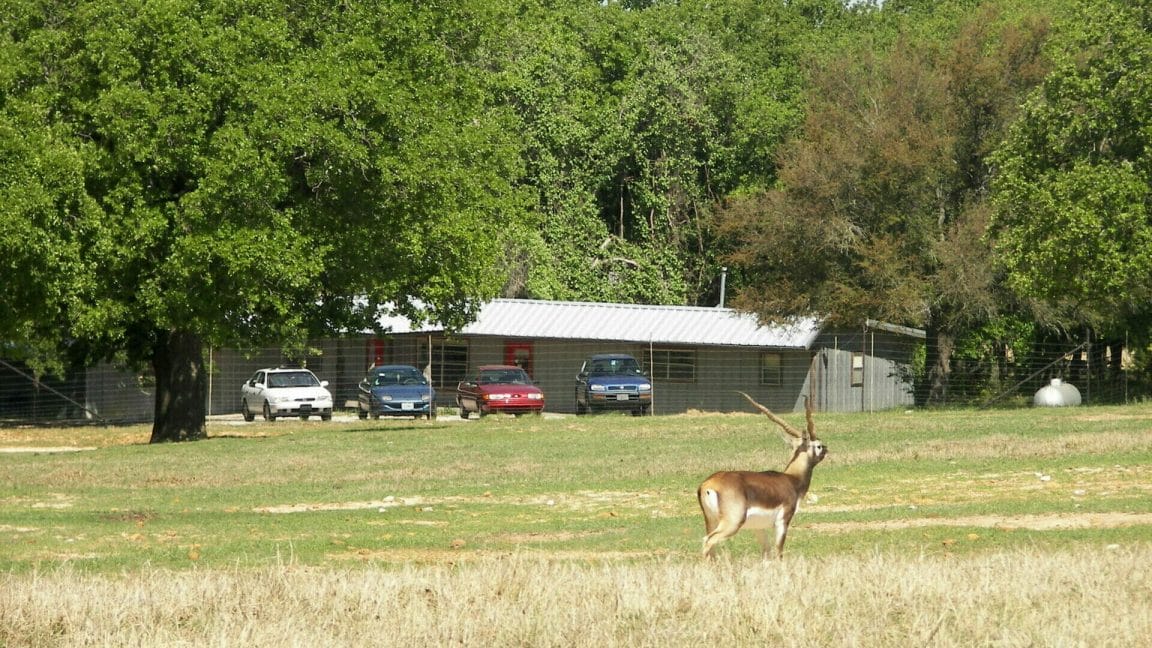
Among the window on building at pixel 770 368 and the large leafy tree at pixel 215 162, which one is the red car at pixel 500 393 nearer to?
the window on building at pixel 770 368

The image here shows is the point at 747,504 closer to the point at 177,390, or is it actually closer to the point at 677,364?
the point at 177,390

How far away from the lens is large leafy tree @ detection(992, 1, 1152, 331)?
40.4 m

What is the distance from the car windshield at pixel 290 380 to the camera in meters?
52.7

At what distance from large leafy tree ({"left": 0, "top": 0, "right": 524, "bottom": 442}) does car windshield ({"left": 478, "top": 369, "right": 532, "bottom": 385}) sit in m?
13.6

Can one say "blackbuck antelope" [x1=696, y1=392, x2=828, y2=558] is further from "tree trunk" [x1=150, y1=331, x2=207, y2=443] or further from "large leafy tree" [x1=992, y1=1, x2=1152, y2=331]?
"large leafy tree" [x1=992, y1=1, x2=1152, y2=331]

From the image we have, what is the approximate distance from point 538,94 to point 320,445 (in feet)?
127

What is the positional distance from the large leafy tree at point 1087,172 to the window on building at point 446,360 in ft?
73.7

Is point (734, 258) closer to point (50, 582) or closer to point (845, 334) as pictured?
point (845, 334)

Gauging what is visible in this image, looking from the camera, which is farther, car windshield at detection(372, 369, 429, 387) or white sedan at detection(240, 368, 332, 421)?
white sedan at detection(240, 368, 332, 421)

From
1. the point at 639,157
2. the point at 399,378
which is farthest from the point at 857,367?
the point at 639,157

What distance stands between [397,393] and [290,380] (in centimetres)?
537

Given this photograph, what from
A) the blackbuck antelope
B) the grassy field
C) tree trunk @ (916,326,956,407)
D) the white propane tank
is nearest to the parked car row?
tree trunk @ (916,326,956,407)

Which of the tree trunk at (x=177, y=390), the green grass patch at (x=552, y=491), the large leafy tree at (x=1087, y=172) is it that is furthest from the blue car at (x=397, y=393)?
the large leafy tree at (x=1087, y=172)

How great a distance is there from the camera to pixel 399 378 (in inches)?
1981
